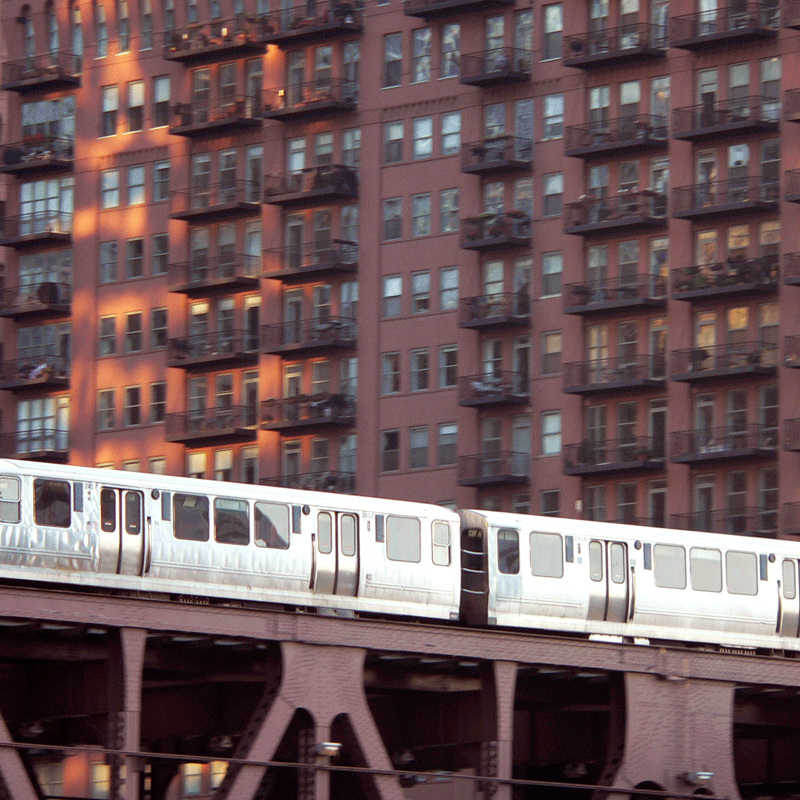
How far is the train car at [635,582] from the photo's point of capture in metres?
52.8

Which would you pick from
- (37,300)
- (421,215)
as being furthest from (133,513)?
(37,300)

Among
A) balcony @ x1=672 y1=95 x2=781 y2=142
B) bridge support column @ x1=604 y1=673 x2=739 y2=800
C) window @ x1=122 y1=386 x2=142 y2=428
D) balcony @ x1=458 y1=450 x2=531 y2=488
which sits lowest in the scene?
bridge support column @ x1=604 y1=673 x2=739 y2=800

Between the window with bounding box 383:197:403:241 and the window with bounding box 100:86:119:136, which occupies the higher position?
the window with bounding box 100:86:119:136

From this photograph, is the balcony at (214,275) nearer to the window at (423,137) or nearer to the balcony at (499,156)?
the window at (423,137)

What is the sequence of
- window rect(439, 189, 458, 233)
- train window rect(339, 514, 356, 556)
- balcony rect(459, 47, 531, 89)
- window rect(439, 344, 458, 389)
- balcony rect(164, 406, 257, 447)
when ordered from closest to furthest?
train window rect(339, 514, 356, 556), balcony rect(459, 47, 531, 89), window rect(439, 344, 458, 389), window rect(439, 189, 458, 233), balcony rect(164, 406, 257, 447)

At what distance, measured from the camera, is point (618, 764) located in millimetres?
53281

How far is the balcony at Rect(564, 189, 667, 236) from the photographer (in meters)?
92.8

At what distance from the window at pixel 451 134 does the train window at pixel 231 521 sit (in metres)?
50.5

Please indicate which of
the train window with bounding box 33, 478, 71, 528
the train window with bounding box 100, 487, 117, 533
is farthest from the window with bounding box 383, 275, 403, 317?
the train window with bounding box 33, 478, 71, 528

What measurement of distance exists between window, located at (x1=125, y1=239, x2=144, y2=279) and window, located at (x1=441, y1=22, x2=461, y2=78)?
16.5 meters

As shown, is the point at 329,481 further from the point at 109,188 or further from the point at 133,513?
the point at 133,513

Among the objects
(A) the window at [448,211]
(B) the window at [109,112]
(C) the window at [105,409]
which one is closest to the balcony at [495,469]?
(A) the window at [448,211]

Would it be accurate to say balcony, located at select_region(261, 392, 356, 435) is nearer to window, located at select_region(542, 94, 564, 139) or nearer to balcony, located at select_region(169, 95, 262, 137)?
balcony, located at select_region(169, 95, 262, 137)

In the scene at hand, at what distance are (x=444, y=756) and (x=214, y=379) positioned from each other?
164ft
